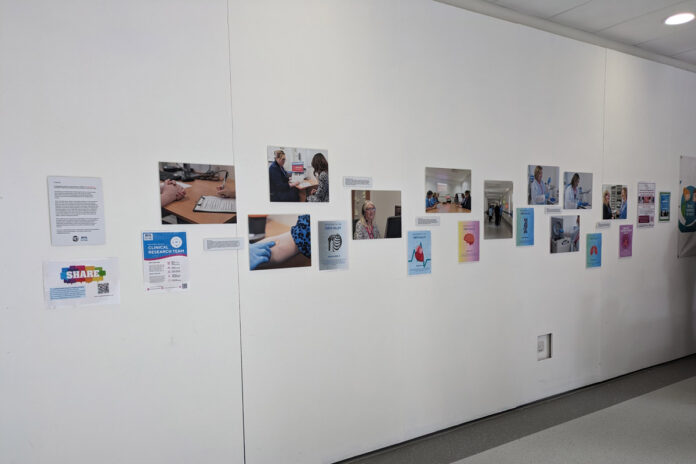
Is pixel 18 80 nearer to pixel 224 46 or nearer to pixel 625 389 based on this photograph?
pixel 224 46

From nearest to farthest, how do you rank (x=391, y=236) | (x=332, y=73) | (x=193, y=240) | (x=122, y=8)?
(x=122, y=8)
(x=193, y=240)
(x=332, y=73)
(x=391, y=236)

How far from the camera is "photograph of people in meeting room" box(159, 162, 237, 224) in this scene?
2090 mm

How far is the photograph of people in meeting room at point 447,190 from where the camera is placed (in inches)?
112

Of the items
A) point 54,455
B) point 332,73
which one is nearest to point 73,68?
point 332,73

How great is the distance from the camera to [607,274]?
3.84m

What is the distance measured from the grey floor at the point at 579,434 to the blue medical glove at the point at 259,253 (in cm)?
144

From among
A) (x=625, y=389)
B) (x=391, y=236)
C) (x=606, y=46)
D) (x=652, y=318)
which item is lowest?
(x=625, y=389)

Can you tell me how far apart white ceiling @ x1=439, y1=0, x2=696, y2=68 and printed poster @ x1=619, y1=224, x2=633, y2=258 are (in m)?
1.77

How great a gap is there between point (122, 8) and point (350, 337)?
7.23 feet

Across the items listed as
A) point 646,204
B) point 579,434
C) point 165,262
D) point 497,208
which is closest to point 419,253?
point 497,208

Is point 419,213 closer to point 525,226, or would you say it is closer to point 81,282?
point 525,226

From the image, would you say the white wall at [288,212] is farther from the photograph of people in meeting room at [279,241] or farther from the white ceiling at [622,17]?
the white ceiling at [622,17]

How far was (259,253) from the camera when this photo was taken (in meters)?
2.31

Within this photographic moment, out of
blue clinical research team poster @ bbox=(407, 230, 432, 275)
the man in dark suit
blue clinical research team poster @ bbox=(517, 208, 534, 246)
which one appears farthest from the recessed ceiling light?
the man in dark suit
